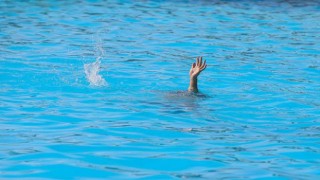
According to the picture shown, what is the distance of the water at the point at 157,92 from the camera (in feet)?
23.0

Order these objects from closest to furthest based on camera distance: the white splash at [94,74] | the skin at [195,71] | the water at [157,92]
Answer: the water at [157,92] < the skin at [195,71] < the white splash at [94,74]

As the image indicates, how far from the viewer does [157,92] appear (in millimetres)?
10297

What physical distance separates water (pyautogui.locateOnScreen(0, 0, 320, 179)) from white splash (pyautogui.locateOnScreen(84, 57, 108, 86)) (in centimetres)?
3

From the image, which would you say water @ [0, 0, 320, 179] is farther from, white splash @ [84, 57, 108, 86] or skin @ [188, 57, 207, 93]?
skin @ [188, 57, 207, 93]

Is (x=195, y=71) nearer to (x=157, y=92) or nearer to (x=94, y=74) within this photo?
(x=157, y=92)

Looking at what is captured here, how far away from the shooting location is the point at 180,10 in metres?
18.4

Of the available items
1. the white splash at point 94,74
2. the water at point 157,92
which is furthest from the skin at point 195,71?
the white splash at point 94,74

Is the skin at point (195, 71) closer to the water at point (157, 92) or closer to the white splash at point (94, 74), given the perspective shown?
the water at point (157, 92)

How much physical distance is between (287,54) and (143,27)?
3791 mm

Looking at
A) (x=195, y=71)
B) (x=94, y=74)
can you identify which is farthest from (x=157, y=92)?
(x=94, y=74)

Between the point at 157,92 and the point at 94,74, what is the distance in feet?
4.49

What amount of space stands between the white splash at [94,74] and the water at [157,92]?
0.11ft

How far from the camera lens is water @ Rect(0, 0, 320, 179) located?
23.0 feet

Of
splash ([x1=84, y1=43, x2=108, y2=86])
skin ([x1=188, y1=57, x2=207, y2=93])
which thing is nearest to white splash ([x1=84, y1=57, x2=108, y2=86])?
splash ([x1=84, y1=43, x2=108, y2=86])
